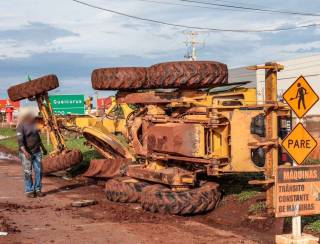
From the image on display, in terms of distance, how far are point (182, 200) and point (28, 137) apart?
4251 millimetres

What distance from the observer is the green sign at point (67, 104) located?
24578 millimetres

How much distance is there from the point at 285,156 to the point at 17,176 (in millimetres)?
9763

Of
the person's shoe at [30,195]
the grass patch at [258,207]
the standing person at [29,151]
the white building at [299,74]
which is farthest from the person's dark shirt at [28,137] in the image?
the white building at [299,74]

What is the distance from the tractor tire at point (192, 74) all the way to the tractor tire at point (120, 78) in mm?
1036

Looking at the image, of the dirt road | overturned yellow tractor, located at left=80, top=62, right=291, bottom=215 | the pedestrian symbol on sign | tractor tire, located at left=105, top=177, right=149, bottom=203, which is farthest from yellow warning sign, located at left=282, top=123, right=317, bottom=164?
tractor tire, located at left=105, top=177, right=149, bottom=203

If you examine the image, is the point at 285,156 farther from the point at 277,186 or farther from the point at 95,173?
the point at 95,173

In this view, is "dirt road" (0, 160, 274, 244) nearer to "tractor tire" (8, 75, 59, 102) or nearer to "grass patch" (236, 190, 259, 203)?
"grass patch" (236, 190, 259, 203)

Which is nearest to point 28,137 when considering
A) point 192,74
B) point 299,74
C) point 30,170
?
point 30,170

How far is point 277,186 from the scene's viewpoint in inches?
288

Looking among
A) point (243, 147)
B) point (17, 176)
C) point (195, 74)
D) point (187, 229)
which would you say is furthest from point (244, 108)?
point (17, 176)

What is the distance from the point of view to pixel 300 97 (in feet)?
25.2

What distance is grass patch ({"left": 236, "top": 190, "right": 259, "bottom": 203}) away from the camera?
408 inches

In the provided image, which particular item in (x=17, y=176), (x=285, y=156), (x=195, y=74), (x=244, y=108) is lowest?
(x=17, y=176)

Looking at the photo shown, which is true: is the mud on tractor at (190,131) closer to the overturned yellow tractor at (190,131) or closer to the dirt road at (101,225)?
the overturned yellow tractor at (190,131)
